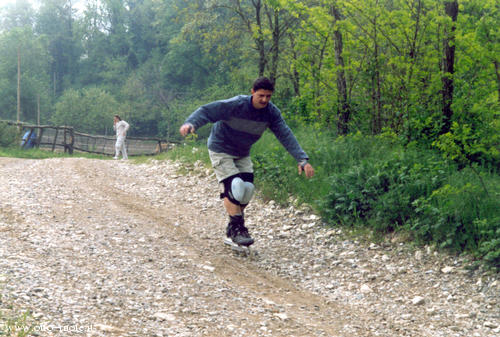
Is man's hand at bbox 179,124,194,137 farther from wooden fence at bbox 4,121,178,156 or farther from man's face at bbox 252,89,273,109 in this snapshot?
wooden fence at bbox 4,121,178,156

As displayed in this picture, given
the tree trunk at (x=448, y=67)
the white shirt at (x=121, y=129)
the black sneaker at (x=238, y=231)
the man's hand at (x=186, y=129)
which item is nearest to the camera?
the man's hand at (x=186, y=129)

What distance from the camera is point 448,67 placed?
21.8 feet

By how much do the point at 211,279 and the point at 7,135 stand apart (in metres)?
19.2

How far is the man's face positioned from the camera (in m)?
5.06

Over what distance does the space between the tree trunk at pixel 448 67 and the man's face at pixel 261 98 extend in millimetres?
2784

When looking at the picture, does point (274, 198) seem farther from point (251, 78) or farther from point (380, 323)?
point (251, 78)

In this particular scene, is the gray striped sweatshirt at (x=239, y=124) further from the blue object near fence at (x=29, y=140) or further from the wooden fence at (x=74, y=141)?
the blue object near fence at (x=29, y=140)

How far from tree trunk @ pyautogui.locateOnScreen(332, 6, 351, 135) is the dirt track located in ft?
8.13

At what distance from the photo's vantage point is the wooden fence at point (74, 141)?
938 inches

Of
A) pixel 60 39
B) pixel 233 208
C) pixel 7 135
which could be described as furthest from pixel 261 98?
pixel 60 39

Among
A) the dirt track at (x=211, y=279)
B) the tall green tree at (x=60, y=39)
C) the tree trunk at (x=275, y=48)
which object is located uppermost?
the tall green tree at (x=60, y=39)

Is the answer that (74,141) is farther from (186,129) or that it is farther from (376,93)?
(186,129)

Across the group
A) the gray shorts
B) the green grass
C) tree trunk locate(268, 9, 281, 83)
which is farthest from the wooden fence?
the gray shorts

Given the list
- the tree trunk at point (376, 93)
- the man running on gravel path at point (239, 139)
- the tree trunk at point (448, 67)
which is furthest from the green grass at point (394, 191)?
the man running on gravel path at point (239, 139)
